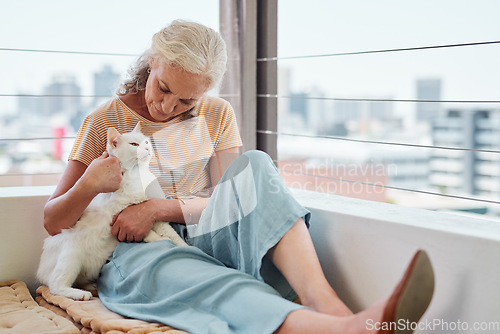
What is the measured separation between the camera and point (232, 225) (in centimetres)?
141

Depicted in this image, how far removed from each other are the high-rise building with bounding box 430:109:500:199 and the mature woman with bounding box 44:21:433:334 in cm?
1010

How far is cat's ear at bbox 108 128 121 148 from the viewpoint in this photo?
149 centimetres

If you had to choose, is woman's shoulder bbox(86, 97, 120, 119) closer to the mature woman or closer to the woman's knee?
the mature woman

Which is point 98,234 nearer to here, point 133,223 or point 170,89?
point 133,223

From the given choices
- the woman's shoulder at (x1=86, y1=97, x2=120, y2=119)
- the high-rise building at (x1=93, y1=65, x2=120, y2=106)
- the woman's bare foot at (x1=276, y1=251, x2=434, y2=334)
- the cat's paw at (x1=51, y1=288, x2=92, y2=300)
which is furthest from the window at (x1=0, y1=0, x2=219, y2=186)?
the woman's bare foot at (x1=276, y1=251, x2=434, y2=334)

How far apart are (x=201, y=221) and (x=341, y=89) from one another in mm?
7297

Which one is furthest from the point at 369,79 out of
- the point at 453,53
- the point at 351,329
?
the point at 351,329

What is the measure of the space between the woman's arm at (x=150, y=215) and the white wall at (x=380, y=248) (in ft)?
1.11

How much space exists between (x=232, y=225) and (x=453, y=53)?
7479 millimetres

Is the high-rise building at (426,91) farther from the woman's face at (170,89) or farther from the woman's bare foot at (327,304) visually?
the woman's bare foot at (327,304)

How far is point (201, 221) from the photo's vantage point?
4.89 feet

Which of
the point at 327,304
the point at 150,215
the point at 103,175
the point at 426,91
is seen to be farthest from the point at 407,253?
the point at 426,91

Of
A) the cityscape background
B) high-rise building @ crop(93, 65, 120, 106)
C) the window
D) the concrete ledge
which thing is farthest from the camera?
the window

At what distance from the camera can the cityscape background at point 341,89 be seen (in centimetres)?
238
